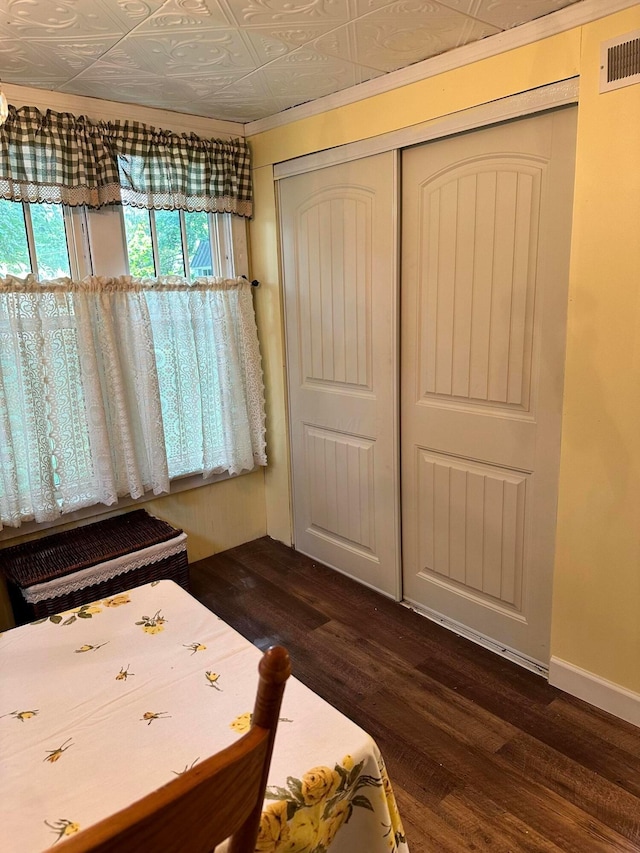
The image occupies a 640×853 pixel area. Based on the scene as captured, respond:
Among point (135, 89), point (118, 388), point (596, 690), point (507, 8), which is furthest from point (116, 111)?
point (596, 690)

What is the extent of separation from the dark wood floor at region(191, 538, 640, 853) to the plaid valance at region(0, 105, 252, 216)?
6.24 feet

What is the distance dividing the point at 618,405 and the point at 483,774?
121cm

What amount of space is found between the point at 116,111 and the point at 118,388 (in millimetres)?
1211

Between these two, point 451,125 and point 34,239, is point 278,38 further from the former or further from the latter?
point 34,239

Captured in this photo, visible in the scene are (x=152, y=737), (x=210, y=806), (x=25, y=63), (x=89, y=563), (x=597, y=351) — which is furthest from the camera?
(x=89, y=563)

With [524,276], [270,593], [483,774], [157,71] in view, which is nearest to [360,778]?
[483,774]

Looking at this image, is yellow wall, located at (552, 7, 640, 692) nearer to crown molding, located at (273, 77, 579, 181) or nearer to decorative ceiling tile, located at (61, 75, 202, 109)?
crown molding, located at (273, 77, 579, 181)

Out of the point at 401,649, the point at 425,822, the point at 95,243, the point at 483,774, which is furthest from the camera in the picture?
the point at 95,243

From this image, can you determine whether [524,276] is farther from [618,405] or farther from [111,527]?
[111,527]

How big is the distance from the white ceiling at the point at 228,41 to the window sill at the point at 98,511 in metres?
1.78

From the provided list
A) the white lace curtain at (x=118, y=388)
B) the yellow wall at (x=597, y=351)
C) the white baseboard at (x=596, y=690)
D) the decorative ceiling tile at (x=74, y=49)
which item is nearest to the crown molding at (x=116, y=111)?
the decorative ceiling tile at (x=74, y=49)

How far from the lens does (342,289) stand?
108 inches

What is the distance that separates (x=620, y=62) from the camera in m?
1.71

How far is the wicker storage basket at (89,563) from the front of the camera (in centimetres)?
231
